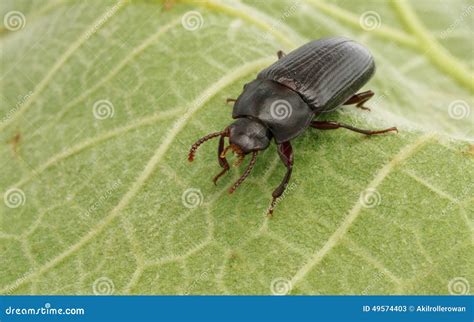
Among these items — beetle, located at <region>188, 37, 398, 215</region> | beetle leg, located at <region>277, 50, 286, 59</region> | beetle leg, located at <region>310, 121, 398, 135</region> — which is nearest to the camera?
beetle, located at <region>188, 37, 398, 215</region>

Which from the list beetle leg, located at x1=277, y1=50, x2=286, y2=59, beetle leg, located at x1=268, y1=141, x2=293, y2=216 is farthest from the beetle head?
beetle leg, located at x1=277, y1=50, x2=286, y2=59

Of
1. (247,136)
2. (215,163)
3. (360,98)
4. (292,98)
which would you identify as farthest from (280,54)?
(215,163)

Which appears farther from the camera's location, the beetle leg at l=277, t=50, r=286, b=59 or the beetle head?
the beetle leg at l=277, t=50, r=286, b=59

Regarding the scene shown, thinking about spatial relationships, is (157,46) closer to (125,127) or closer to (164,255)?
(125,127)

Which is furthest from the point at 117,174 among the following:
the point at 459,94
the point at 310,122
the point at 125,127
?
the point at 459,94

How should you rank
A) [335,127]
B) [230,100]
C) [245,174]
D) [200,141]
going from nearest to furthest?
[245,174], [200,141], [335,127], [230,100]

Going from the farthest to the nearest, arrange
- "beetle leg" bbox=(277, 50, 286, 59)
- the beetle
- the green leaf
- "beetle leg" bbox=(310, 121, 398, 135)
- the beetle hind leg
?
"beetle leg" bbox=(277, 50, 286, 59) → the beetle hind leg → "beetle leg" bbox=(310, 121, 398, 135) → the beetle → the green leaf

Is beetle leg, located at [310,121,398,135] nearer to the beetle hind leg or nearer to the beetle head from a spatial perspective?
the beetle head

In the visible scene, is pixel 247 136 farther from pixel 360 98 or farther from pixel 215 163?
pixel 360 98
